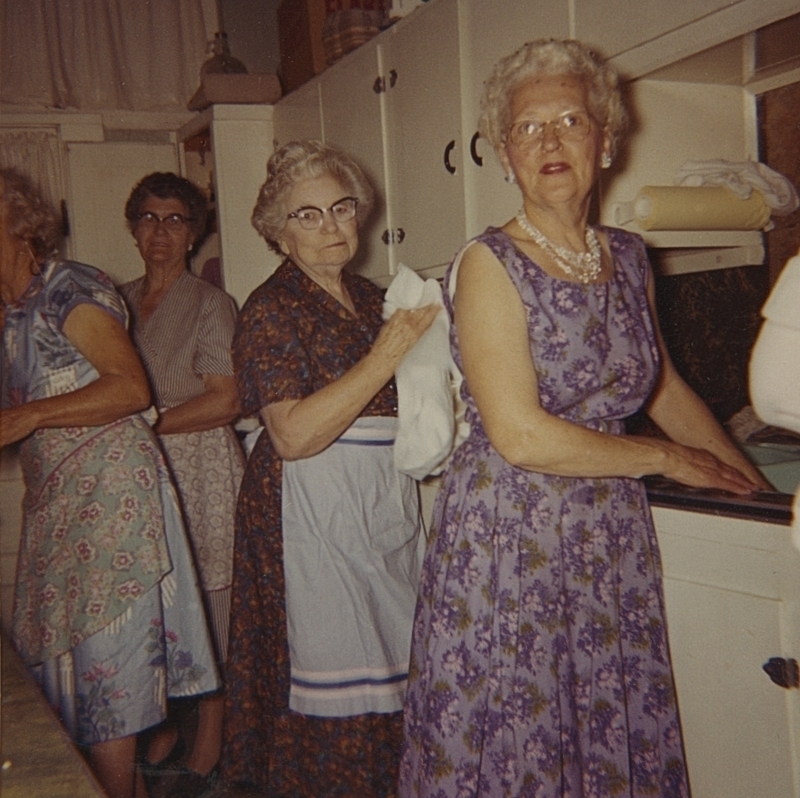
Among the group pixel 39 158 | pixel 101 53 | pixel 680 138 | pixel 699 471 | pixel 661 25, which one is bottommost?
pixel 699 471

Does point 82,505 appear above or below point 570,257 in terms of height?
below

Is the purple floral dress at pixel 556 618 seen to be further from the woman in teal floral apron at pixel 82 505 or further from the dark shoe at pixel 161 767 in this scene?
the dark shoe at pixel 161 767

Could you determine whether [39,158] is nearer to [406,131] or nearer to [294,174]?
[406,131]

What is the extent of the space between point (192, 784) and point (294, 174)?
1.45 m

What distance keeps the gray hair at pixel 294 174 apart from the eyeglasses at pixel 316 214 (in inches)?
1.2

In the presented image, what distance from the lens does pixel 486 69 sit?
1.69 meters

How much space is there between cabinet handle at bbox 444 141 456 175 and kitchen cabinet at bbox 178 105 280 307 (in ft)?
3.20

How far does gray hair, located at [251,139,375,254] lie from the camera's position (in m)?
1.48

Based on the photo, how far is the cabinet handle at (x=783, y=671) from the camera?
3.25 feet

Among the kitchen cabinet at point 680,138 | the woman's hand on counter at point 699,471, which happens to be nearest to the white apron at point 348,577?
the woman's hand on counter at point 699,471

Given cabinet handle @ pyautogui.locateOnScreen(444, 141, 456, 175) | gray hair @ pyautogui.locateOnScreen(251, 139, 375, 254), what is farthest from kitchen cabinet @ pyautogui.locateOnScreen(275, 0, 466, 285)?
gray hair @ pyautogui.locateOnScreen(251, 139, 375, 254)

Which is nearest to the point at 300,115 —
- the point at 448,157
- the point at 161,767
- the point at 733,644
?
the point at 448,157

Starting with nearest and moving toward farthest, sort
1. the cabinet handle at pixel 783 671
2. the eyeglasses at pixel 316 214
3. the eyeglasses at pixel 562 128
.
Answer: the cabinet handle at pixel 783 671
the eyeglasses at pixel 562 128
the eyeglasses at pixel 316 214

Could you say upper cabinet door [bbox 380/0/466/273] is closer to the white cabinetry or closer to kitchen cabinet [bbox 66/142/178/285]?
the white cabinetry
